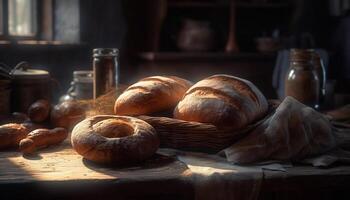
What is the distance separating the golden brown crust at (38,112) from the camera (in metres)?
1.52

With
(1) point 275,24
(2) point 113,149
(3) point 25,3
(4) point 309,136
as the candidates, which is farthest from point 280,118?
(1) point 275,24

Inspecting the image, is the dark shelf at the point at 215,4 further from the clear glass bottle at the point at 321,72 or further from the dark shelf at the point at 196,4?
the clear glass bottle at the point at 321,72

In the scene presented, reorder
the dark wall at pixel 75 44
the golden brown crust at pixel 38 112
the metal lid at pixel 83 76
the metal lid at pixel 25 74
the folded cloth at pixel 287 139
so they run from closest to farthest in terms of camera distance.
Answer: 1. the folded cloth at pixel 287 139
2. the golden brown crust at pixel 38 112
3. the metal lid at pixel 25 74
4. the metal lid at pixel 83 76
5. the dark wall at pixel 75 44

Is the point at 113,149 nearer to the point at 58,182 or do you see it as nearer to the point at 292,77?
the point at 58,182

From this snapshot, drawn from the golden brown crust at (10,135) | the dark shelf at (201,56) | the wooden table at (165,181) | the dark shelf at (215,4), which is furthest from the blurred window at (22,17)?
the wooden table at (165,181)

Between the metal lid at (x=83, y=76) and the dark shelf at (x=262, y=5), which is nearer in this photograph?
the metal lid at (x=83, y=76)

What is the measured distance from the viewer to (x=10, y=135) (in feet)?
4.49

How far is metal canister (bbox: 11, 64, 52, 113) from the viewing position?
A: 5.48 ft

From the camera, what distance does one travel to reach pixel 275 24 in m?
4.10

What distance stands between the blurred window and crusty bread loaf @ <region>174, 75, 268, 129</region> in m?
2.17

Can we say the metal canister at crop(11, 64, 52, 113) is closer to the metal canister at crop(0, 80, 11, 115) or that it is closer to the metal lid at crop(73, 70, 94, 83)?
the metal canister at crop(0, 80, 11, 115)

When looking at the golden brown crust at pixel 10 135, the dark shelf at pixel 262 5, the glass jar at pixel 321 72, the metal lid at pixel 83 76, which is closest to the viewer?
the golden brown crust at pixel 10 135

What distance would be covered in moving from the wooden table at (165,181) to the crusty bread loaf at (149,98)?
0.22 metres

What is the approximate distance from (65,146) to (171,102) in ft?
1.05
